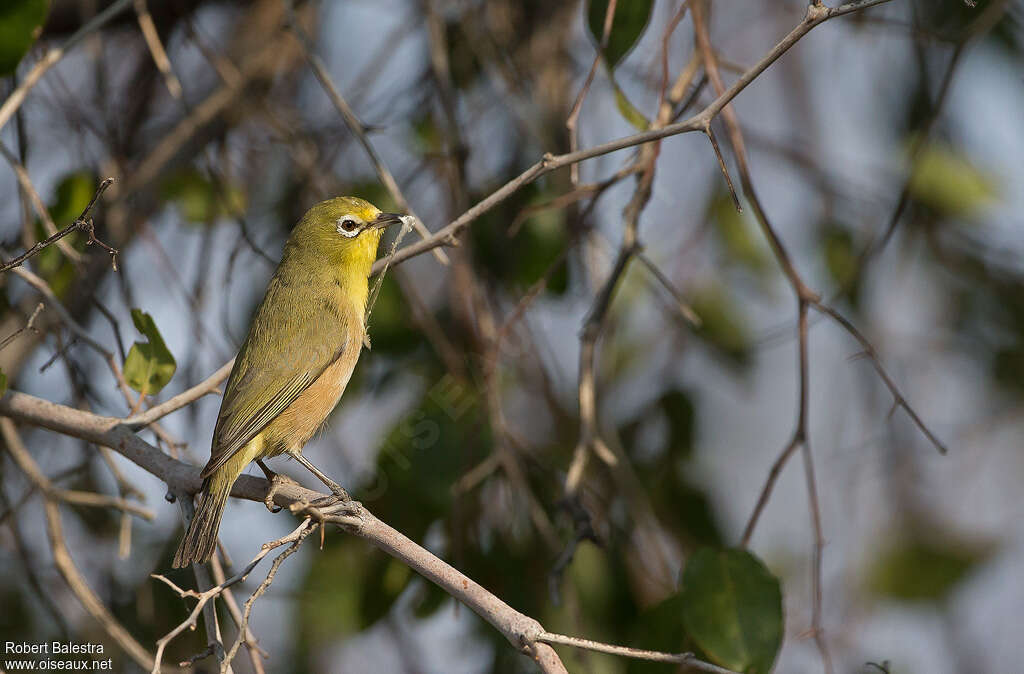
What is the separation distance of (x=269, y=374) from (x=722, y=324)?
2.21m

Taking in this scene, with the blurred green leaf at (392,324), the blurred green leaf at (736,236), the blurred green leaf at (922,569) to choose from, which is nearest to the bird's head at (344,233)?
the blurred green leaf at (392,324)

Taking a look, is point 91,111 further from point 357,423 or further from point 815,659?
point 815,659

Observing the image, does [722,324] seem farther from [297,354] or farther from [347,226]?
[297,354]

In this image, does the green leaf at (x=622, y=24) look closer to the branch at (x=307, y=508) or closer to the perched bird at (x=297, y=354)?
the perched bird at (x=297, y=354)

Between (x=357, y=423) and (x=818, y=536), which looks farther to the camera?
(x=357, y=423)

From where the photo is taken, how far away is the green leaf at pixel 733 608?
246 cm

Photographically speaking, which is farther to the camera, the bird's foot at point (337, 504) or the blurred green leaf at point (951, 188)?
the blurred green leaf at point (951, 188)

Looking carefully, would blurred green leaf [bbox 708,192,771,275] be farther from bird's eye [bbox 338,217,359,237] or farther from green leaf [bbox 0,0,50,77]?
green leaf [bbox 0,0,50,77]

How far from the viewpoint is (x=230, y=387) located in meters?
2.67

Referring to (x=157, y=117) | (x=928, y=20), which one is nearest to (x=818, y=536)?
(x=928, y=20)

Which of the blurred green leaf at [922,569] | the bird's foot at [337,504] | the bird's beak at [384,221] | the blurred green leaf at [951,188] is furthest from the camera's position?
the blurred green leaf at [922,569]

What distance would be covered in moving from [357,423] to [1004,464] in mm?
3678

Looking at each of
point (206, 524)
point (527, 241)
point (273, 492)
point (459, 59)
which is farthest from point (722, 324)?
point (206, 524)

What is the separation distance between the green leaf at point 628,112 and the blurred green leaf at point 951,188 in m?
1.91
